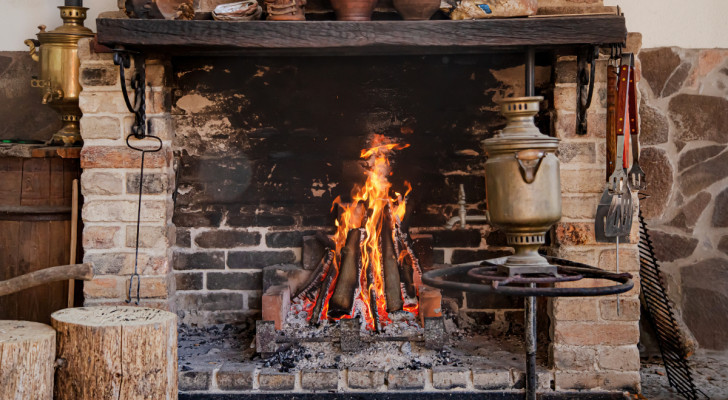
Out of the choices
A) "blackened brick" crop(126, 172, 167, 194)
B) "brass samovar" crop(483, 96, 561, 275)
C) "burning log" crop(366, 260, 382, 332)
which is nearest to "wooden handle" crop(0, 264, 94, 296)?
"blackened brick" crop(126, 172, 167, 194)

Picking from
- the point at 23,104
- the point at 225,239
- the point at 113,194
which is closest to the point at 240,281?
the point at 225,239

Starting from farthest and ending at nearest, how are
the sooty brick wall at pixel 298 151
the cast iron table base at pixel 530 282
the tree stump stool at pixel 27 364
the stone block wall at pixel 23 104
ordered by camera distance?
the stone block wall at pixel 23 104, the sooty brick wall at pixel 298 151, the tree stump stool at pixel 27 364, the cast iron table base at pixel 530 282

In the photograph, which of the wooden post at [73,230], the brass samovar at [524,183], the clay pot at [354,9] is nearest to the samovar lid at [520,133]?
the brass samovar at [524,183]

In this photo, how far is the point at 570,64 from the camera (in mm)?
2918

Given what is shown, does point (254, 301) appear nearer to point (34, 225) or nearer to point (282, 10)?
point (34, 225)

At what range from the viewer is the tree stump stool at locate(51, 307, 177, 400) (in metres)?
2.44

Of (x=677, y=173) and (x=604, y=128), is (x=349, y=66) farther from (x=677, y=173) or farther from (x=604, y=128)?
(x=677, y=173)

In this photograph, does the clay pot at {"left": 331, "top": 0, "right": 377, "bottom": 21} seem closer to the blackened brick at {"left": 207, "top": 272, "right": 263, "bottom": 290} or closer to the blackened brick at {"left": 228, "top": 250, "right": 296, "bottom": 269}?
the blackened brick at {"left": 228, "top": 250, "right": 296, "bottom": 269}

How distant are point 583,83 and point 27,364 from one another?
2.40 meters

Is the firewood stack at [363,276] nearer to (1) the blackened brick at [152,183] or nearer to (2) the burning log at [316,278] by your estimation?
(2) the burning log at [316,278]

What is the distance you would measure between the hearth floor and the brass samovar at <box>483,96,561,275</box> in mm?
864

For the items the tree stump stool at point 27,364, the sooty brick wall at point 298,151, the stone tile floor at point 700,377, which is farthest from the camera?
the sooty brick wall at point 298,151

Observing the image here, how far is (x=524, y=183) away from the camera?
2141mm

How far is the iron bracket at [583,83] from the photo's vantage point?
9.13 feet
